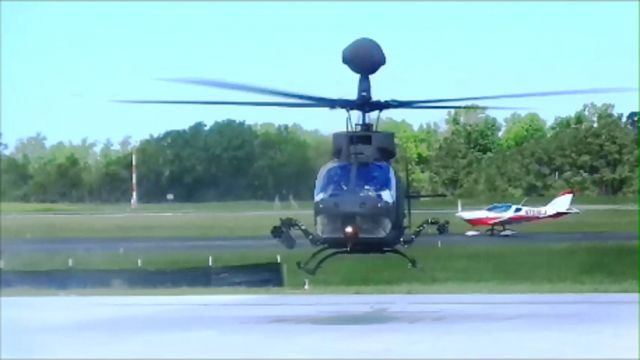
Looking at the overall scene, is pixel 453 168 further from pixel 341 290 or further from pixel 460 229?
pixel 341 290

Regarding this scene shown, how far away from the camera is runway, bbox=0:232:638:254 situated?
1562 centimetres

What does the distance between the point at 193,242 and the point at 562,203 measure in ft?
15.7

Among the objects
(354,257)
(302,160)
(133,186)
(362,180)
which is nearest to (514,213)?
(354,257)

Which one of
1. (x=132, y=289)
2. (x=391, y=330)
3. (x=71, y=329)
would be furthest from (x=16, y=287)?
(x=391, y=330)

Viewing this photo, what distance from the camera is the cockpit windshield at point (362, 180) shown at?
11.6 m

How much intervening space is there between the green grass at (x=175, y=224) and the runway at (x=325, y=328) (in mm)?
2687

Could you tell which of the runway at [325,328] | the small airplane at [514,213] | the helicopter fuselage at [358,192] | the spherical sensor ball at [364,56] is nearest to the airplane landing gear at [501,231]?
the small airplane at [514,213]

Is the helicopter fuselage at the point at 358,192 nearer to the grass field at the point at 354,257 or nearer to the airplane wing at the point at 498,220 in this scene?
the grass field at the point at 354,257

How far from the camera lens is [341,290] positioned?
49.9ft

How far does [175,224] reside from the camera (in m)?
15.5

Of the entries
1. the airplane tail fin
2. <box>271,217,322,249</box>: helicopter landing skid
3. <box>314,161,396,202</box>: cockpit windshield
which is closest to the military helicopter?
<box>314,161,396,202</box>: cockpit windshield

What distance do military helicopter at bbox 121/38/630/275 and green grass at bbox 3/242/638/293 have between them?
3.36 meters

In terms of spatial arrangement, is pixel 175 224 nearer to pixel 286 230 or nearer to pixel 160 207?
pixel 160 207

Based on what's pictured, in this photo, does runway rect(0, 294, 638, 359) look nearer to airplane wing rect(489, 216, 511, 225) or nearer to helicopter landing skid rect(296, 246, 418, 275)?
helicopter landing skid rect(296, 246, 418, 275)
